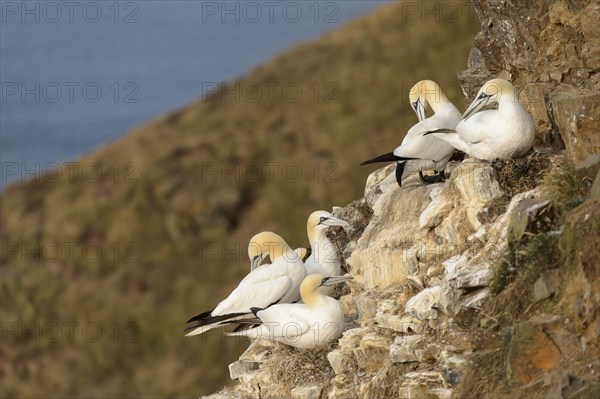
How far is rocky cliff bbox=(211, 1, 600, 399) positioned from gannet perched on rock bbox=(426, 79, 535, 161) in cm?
18

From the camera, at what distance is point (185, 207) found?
35875 millimetres

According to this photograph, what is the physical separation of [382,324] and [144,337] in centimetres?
2162

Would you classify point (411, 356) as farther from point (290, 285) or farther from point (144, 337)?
point (144, 337)

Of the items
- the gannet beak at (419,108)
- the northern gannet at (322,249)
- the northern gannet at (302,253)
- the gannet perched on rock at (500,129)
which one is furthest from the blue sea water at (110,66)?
the gannet perched on rock at (500,129)

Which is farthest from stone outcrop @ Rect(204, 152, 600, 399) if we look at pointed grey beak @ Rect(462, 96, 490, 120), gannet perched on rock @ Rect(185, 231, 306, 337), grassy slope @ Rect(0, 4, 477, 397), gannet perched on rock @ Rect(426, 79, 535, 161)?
grassy slope @ Rect(0, 4, 477, 397)

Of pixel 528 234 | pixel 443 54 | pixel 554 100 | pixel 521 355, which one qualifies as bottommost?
pixel 521 355

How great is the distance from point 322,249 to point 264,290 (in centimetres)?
101

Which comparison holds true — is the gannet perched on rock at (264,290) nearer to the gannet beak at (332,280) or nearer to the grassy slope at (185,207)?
the gannet beak at (332,280)

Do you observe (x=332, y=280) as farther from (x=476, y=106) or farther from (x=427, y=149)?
(x=476, y=106)

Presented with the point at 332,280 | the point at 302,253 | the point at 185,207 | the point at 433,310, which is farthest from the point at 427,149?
the point at 185,207

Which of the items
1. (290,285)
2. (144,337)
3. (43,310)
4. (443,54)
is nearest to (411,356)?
(290,285)

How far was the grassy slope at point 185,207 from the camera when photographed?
3131cm

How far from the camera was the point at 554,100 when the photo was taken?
1154 centimetres

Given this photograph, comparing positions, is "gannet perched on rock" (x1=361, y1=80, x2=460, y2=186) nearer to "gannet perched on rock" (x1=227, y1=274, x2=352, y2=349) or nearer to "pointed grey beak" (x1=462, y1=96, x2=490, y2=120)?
"pointed grey beak" (x1=462, y1=96, x2=490, y2=120)
